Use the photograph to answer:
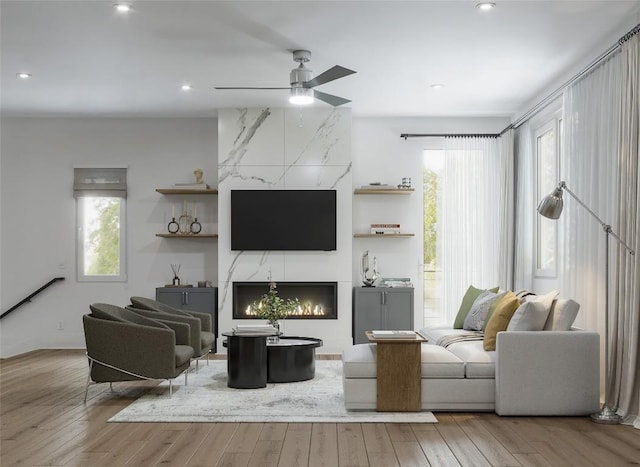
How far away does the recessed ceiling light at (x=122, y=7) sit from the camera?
491cm

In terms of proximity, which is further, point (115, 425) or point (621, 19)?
point (621, 19)

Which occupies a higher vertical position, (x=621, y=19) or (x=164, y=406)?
(x=621, y=19)

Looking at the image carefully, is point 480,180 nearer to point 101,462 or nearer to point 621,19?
point 621,19

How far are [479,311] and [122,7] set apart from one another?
161 inches

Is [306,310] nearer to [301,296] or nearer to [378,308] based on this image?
[301,296]

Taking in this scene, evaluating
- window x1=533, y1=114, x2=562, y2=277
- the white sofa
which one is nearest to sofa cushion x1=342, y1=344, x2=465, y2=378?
the white sofa

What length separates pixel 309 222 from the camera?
324 inches

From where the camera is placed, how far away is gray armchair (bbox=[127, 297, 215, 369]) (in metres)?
6.52

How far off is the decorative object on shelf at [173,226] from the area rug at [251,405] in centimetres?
265

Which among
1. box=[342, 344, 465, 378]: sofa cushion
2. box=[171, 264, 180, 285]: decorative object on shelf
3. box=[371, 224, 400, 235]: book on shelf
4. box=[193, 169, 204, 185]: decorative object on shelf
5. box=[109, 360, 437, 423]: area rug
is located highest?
box=[193, 169, 204, 185]: decorative object on shelf

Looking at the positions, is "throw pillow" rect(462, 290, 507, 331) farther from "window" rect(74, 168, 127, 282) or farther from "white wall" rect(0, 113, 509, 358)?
"window" rect(74, 168, 127, 282)

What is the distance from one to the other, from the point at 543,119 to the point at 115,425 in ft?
17.4

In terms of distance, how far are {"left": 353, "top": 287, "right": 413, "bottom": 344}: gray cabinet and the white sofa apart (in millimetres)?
3009

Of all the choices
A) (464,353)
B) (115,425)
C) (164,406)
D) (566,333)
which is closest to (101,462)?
(115,425)
